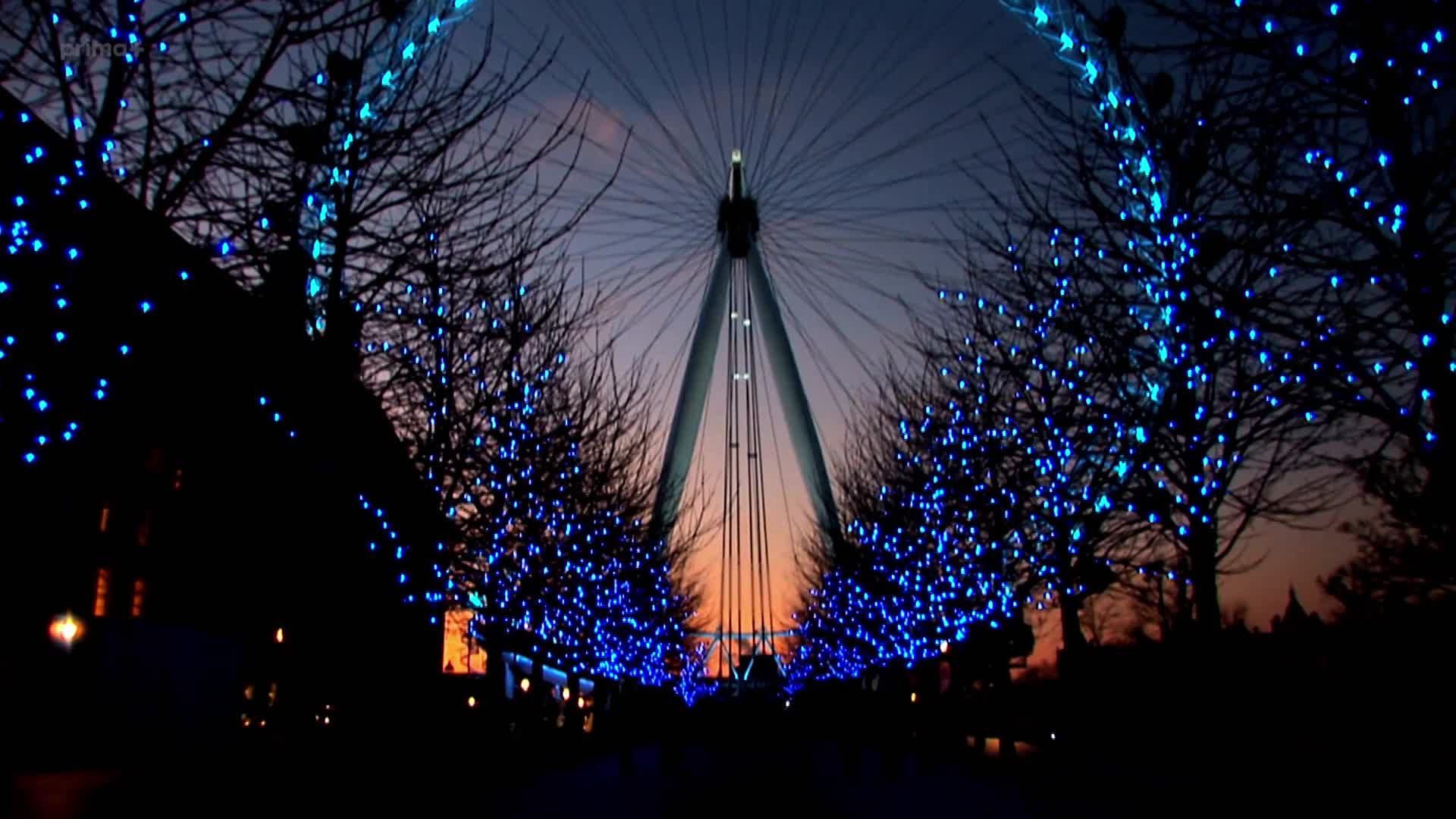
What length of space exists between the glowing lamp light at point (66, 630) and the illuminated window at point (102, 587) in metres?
4.97

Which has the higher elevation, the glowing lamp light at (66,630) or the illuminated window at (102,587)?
the illuminated window at (102,587)

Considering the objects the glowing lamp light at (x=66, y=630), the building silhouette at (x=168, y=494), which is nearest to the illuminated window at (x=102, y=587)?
the building silhouette at (x=168, y=494)

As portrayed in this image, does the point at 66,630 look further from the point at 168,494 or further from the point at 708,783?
the point at 708,783

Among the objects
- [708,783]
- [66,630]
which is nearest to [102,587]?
[66,630]

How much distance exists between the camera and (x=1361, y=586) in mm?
47500

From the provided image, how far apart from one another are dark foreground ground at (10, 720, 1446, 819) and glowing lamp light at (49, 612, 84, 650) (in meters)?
1.88

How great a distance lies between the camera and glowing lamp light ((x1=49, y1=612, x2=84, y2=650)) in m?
17.8

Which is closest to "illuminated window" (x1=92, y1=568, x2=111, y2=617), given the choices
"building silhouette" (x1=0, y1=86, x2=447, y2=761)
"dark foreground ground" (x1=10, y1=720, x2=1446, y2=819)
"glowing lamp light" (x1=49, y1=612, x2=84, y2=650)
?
"building silhouette" (x1=0, y1=86, x2=447, y2=761)

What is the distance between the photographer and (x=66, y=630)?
706 inches

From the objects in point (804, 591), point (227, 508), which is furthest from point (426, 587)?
point (804, 591)

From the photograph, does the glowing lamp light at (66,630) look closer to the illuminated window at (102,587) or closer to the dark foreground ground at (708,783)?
the dark foreground ground at (708,783)

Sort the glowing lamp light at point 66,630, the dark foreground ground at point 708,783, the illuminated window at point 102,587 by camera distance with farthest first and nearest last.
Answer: the illuminated window at point 102,587 → the glowing lamp light at point 66,630 → the dark foreground ground at point 708,783

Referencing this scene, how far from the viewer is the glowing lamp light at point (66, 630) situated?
58.2 feet

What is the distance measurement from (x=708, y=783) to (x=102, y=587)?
1071cm
